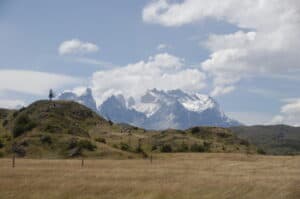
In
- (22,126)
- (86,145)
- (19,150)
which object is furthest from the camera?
(22,126)

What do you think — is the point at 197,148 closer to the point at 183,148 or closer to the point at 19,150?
the point at 183,148

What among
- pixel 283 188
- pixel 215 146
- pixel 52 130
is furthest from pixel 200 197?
pixel 215 146

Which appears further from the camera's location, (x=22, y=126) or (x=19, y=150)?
(x=22, y=126)

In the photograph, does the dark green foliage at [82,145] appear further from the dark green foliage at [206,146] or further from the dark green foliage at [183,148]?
the dark green foliage at [206,146]

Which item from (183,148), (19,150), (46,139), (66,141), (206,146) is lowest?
(19,150)

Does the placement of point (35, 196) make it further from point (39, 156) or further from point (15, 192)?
point (39, 156)

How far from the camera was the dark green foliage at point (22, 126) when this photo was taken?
491 ft

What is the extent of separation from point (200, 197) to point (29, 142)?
341 feet

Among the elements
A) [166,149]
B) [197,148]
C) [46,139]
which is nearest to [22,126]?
[46,139]

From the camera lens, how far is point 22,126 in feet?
504

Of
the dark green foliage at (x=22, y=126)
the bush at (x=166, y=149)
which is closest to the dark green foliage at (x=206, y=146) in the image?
the bush at (x=166, y=149)

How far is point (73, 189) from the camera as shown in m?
30.6

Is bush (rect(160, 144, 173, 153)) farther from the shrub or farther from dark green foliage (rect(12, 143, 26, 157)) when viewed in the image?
dark green foliage (rect(12, 143, 26, 157))

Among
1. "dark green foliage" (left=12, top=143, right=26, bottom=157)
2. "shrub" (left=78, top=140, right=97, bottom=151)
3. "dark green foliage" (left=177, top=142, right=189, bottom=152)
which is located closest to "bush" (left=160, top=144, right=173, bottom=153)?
"dark green foliage" (left=177, top=142, right=189, bottom=152)
